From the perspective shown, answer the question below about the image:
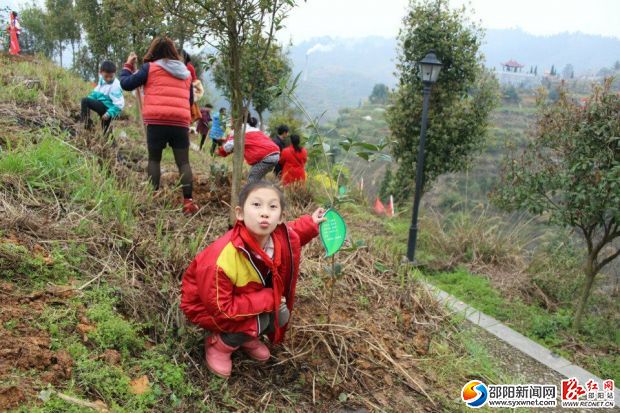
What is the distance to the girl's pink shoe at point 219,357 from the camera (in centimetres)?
233

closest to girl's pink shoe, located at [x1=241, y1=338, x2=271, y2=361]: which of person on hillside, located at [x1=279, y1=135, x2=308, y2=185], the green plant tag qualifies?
the green plant tag

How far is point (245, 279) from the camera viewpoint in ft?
7.39

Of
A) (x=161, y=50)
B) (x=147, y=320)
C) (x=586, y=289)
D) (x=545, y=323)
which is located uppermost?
(x=161, y=50)

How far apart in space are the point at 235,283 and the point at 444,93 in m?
8.88

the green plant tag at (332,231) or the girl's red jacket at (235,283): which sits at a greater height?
the green plant tag at (332,231)

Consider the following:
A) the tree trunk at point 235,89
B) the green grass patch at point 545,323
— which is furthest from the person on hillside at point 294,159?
the tree trunk at point 235,89

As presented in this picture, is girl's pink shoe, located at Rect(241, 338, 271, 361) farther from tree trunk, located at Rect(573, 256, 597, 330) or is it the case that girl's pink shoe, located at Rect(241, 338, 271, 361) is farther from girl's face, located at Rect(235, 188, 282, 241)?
tree trunk, located at Rect(573, 256, 597, 330)

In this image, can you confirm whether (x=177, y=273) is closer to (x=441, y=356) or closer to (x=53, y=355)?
(x=53, y=355)

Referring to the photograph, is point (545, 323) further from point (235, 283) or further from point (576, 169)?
point (235, 283)

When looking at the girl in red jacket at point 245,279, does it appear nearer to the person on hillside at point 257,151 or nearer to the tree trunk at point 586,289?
the person on hillside at point 257,151

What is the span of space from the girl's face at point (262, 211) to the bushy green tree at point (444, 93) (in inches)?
325

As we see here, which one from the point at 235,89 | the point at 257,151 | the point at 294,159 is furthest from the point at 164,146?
the point at 294,159

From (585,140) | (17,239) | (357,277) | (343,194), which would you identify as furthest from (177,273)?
(585,140)

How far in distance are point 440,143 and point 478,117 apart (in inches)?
41.6
